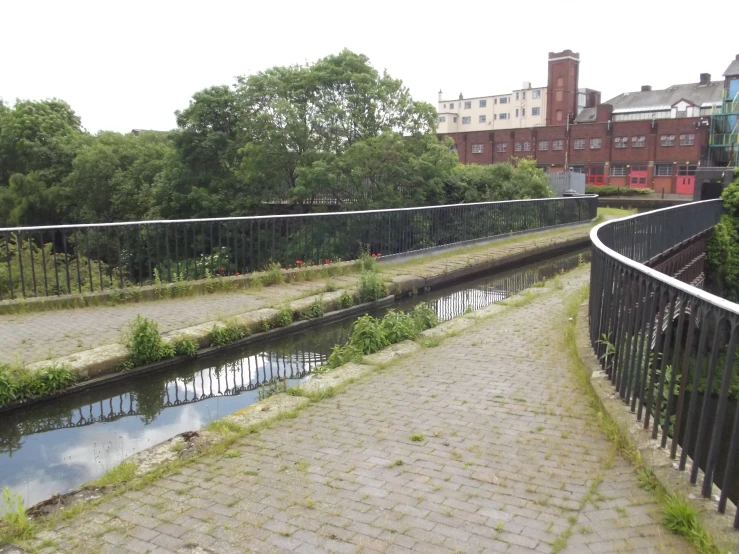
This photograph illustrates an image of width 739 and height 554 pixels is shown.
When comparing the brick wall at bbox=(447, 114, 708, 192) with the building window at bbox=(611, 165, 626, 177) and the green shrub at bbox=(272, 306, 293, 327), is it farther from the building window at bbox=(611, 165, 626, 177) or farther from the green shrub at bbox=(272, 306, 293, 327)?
the green shrub at bbox=(272, 306, 293, 327)

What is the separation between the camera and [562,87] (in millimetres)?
65750

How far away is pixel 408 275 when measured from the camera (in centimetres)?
1098

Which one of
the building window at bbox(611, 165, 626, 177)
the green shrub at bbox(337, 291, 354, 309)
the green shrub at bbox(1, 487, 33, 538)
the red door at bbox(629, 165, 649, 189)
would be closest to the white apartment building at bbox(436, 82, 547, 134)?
the building window at bbox(611, 165, 626, 177)

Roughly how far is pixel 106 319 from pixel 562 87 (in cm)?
6677

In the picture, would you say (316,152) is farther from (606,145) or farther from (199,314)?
(606,145)

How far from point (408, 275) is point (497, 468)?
7.44 meters

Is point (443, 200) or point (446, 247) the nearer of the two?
point (446, 247)

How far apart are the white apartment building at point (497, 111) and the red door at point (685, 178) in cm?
2347

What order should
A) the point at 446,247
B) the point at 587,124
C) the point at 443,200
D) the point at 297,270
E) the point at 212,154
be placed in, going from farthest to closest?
1. the point at 587,124
2. the point at 212,154
3. the point at 443,200
4. the point at 446,247
5. the point at 297,270

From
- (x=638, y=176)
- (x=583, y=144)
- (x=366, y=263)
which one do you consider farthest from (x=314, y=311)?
(x=583, y=144)

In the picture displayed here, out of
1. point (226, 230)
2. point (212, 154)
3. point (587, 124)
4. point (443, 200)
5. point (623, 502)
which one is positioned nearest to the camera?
point (623, 502)

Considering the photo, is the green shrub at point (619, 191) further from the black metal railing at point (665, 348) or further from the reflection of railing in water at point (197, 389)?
the reflection of railing in water at point (197, 389)

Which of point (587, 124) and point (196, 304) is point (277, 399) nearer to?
point (196, 304)

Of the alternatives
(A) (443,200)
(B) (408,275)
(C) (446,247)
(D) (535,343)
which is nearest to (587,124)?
(A) (443,200)
